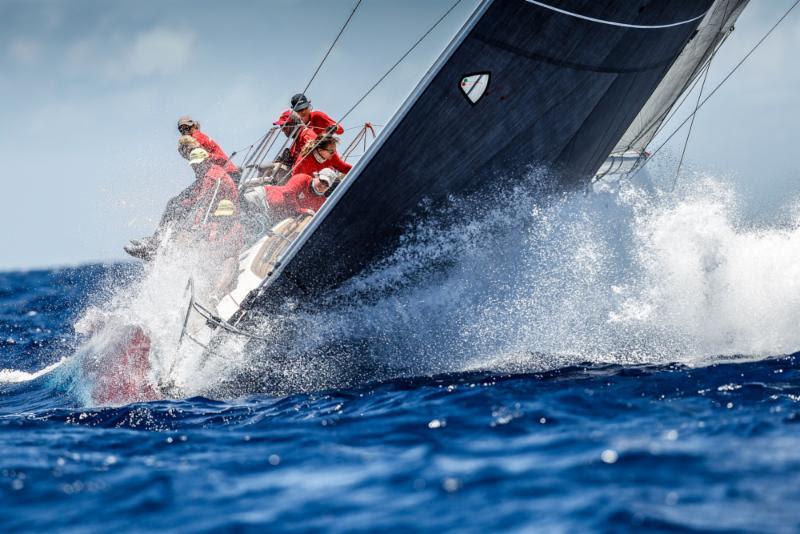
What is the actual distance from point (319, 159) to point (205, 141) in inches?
40.2

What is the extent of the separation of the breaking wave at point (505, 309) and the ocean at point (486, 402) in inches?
0.6

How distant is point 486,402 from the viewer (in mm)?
4004

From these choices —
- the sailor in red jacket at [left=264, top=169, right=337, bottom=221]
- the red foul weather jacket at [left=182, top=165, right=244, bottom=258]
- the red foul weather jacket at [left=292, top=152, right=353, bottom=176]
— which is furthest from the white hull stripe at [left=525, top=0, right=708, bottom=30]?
the red foul weather jacket at [left=182, top=165, right=244, bottom=258]

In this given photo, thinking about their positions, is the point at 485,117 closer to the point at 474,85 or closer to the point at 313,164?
the point at 474,85

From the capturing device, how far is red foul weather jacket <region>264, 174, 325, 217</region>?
272 inches

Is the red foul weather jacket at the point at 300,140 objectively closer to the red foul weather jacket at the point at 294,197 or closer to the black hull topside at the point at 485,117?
the red foul weather jacket at the point at 294,197

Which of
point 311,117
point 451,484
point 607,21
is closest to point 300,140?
point 311,117

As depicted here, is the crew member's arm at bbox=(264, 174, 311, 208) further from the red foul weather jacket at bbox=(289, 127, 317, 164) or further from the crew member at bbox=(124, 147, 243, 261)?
the red foul weather jacket at bbox=(289, 127, 317, 164)

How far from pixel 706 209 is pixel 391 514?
4.63 meters

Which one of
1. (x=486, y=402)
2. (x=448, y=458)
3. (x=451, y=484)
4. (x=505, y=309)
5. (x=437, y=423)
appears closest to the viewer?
(x=451, y=484)

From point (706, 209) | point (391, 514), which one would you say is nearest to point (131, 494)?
point (391, 514)

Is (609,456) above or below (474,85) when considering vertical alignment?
below

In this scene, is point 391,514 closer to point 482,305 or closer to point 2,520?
point 2,520

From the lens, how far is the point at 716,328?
544cm
